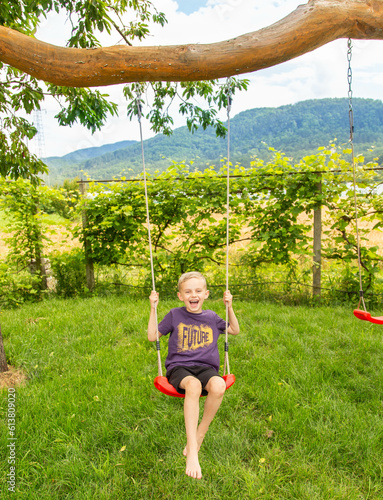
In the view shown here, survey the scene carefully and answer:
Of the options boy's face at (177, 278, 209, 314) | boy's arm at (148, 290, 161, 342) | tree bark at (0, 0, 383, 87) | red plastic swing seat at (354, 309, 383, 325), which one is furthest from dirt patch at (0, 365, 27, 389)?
red plastic swing seat at (354, 309, 383, 325)

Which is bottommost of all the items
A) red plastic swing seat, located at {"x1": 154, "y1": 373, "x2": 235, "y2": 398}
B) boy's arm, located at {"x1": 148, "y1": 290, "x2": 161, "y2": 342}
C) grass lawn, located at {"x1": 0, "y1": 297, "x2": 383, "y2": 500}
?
grass lawn, located at {"x1": 0, "y1": 297, "x2": 383, "y2": 500}

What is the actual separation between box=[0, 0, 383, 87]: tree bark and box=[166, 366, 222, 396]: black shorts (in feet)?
5.94

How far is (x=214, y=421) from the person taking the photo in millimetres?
2354

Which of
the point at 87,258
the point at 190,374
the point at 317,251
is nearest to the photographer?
the point at 190,374

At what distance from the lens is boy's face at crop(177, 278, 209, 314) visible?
2.32 meters

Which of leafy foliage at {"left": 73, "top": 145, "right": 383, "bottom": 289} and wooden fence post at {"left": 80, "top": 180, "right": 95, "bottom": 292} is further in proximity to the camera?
wooden fence post at {"left": 80, "top": 180, "right": 95, "bottom": 292}

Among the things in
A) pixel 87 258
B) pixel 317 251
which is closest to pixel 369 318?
pixel 317 251

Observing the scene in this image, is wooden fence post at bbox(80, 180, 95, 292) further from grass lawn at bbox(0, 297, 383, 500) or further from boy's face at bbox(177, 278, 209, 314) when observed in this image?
boy's face at bbox(177, 278, 209, 314)

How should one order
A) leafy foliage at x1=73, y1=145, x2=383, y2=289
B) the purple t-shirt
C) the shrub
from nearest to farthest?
the purple t-shirt < leafy foliage at x1=73, y1=145, x2=383, y2=289 < the shrub

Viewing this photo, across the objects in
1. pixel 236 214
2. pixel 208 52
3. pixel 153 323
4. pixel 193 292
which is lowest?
pixel 153 323

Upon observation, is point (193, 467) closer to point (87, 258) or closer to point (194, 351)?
point (194, 351)

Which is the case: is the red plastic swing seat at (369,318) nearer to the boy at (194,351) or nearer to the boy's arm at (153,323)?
the boy at (194,351)

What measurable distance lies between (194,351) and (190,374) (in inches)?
6.8

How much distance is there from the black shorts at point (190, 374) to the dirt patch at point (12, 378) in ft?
4.79
